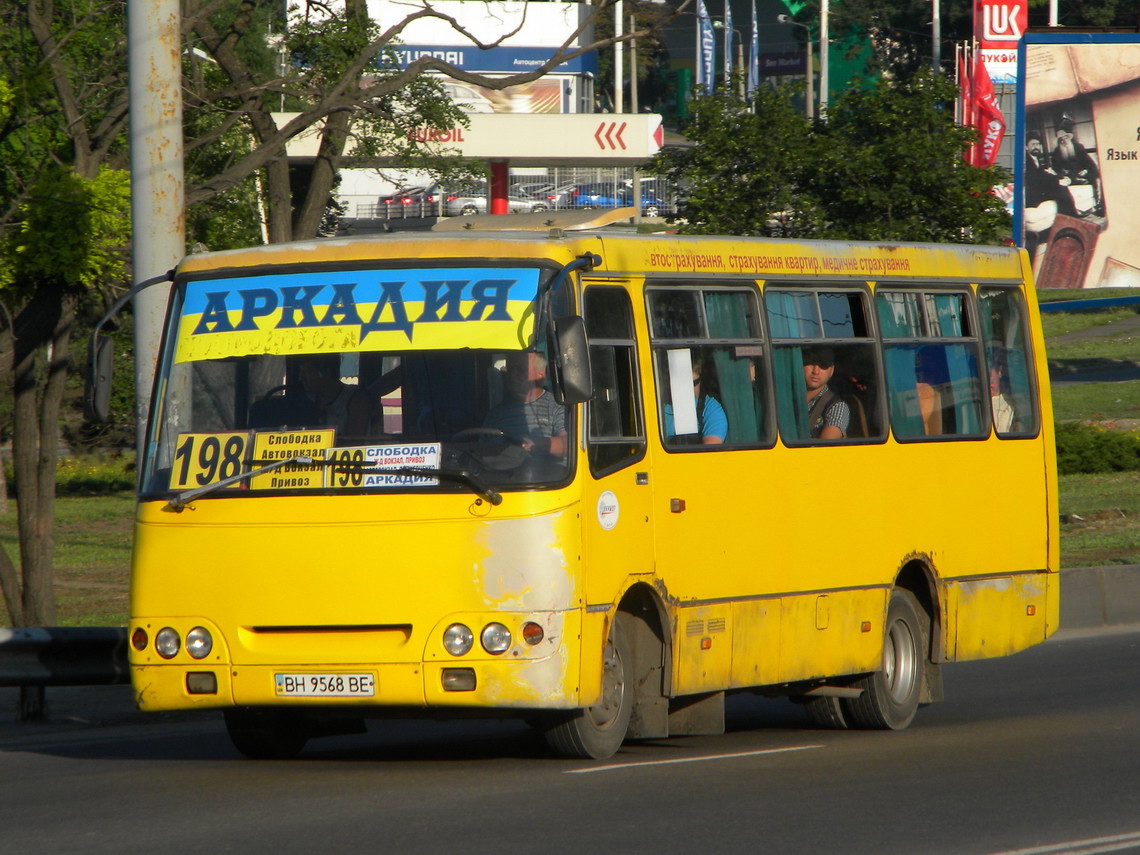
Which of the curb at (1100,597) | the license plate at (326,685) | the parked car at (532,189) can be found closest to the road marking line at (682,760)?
the license plate at (326,685)

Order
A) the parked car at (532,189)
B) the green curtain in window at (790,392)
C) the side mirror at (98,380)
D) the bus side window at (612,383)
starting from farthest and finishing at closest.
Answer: the parked car at (532,189) → the green curtain in window at (790,392) → the side mirror at (98,380) → the bus side window at (612,383)

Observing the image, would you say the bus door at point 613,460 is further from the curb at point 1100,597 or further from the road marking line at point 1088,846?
the curb at point 1100,597

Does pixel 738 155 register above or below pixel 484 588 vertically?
above

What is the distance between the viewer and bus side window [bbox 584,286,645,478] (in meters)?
8.82

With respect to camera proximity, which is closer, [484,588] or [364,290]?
[484,588]

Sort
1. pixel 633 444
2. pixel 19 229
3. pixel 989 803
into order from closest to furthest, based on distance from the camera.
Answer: pixel 989 803 → pixel 633 444 → pixel 19 229

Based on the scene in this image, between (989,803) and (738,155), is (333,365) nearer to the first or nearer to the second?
(989,803)

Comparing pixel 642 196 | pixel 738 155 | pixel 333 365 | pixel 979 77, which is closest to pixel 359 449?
pixel 333 365

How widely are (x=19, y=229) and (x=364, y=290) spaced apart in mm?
5212

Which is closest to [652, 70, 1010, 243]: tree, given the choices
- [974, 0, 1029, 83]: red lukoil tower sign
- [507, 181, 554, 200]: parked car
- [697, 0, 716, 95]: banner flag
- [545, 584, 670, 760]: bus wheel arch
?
[545, 584, 670, 760]: bus wheel arch

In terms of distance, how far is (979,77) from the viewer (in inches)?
1729

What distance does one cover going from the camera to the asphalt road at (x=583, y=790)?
23.0 ft

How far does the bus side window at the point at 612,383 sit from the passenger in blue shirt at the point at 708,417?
0.59m

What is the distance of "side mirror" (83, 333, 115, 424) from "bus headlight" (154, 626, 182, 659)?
1.10 meters
